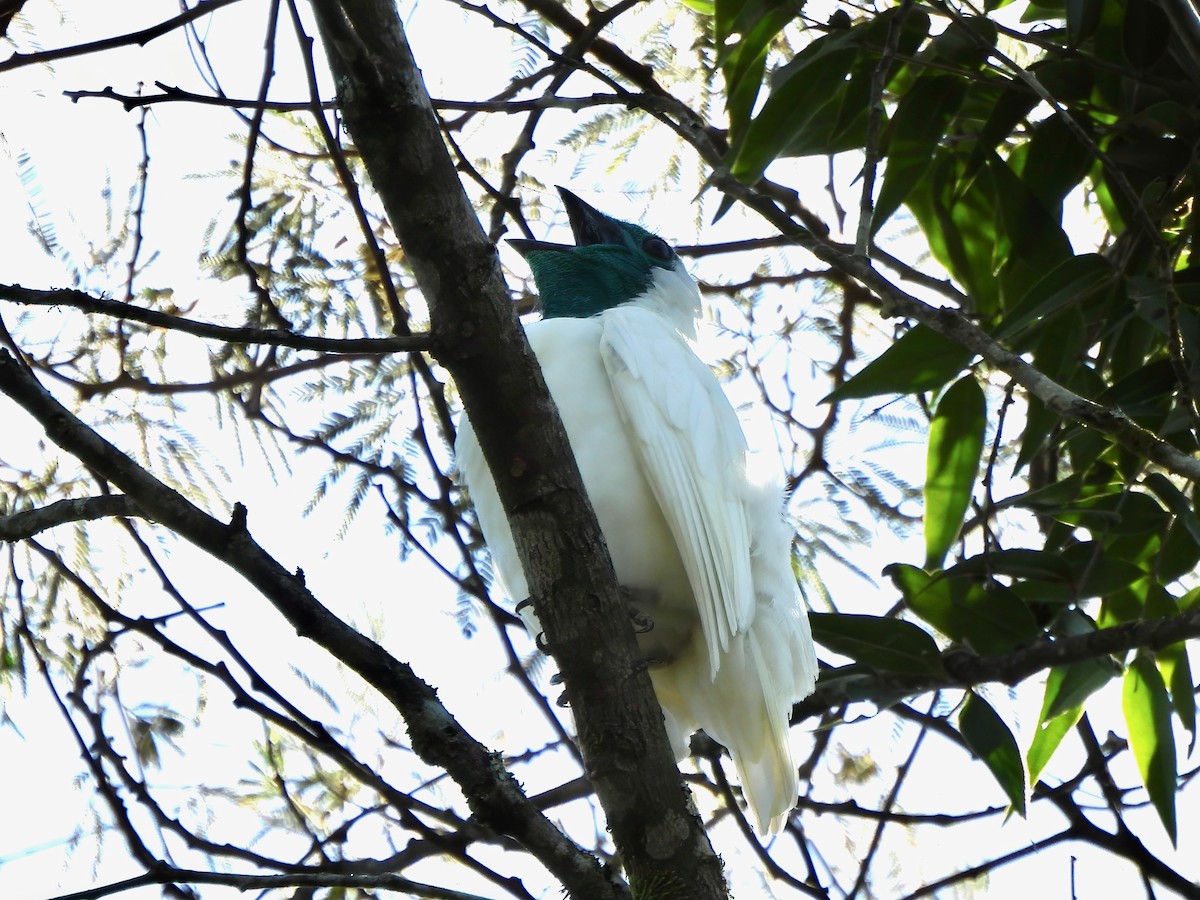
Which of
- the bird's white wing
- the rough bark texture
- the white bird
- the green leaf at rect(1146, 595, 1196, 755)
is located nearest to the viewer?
the rough bark texture

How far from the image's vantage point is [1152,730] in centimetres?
271

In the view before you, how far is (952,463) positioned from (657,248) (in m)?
1.75

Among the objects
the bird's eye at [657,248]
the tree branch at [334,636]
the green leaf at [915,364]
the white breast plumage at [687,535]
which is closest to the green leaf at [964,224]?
the green leaf at [915,364]

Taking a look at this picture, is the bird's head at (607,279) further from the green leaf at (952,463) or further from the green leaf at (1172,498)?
the green leaf at (1172,498)

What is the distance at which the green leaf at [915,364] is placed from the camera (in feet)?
8.60

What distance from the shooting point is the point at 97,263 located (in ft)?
12.1

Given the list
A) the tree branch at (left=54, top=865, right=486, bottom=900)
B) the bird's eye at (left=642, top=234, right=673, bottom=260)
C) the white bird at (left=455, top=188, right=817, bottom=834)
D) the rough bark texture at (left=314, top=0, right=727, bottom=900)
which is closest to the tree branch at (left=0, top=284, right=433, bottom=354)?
the rough bark texture at (left=314, top=0, right=727, bottom=900)

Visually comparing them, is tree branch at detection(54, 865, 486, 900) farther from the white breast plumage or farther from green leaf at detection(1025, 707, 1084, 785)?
green leaf at detection(1025, 707, 1084, 785)

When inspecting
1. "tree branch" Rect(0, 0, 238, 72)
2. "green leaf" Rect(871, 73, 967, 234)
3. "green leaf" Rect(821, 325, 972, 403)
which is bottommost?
"green leaf" Rect(821, 325, 972, 403)

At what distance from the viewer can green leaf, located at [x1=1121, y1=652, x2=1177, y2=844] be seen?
267cm

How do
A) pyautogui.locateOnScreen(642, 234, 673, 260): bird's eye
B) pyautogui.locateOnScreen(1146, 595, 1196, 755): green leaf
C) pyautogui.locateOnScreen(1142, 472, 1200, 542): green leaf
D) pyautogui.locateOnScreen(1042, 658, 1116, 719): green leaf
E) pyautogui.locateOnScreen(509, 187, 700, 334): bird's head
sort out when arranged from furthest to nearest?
pyautogui.locateOnScreen(642, 234, 673, 260): bird's eye
pyautogui.locateOnScreen(509, 187, 700, 334): bird's head
pyautogui.locateOnScreen(1146, 595, 1196, 755): green leaf
pyautogui.locateOnScreen(1042, 658, 1116, 719): green leaf
pyautogui.locateOnScreen(1142, 472, 1200, 542): green leaf

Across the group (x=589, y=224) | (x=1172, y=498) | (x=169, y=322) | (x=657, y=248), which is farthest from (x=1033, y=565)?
(x=589, y=224)

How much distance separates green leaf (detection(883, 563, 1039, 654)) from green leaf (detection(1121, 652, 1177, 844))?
0.34 m

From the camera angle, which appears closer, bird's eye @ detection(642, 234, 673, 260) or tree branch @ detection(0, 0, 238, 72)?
tree branch @ detection(0, 0, 238, 72)
